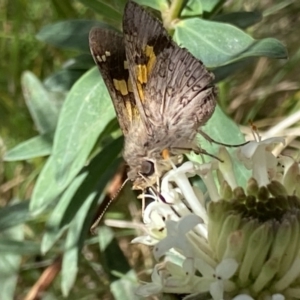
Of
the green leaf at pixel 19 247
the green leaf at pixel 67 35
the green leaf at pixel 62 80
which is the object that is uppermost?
the green leaf at pixel 67 35

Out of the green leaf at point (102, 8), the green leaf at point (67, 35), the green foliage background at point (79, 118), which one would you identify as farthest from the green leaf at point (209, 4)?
the green leaf at point (67, 35)

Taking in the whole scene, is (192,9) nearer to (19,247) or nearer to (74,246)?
(74,246)

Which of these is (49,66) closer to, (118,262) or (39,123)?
(39,123)

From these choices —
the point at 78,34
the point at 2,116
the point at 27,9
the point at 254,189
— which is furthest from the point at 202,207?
the point at 27,9

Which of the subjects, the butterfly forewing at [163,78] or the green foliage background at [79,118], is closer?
the butterfly forewing at [163,78]

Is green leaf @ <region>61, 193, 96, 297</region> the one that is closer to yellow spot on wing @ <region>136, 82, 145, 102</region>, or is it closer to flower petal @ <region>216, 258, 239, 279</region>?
yellow spot on wing @ <region>136, 82, 145, 102</region>

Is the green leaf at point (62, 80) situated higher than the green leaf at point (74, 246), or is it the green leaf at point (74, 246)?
the green leaf at point (62, 80)

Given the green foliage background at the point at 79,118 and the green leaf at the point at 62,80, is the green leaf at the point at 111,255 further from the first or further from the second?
the green leaf at the point at 62,80

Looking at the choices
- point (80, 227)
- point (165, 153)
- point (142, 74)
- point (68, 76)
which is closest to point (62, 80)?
point (68, 76)
